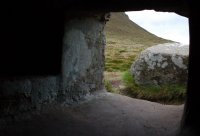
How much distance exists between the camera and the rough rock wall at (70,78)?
14.9ft

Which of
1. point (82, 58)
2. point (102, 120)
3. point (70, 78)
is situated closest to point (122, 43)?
point (82, 58)

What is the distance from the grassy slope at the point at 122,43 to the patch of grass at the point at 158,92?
244 centimetres

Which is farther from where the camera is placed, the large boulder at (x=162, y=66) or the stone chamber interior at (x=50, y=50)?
the large boulder at (x=162, y=66)

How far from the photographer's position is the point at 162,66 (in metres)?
7.69

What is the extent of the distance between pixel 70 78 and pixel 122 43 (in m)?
8.36

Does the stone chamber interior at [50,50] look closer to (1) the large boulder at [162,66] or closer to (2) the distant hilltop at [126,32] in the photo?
(1) the large boulder at [162,66]

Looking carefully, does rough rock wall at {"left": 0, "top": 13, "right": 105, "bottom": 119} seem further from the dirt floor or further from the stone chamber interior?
the dirt floor

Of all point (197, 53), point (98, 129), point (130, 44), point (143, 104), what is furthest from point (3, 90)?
point (130, 44)

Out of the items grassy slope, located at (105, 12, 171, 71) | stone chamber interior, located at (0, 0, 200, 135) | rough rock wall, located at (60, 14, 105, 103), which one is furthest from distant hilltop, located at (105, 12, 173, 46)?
stone chamber interior, located at (0, 0, 200, 135)

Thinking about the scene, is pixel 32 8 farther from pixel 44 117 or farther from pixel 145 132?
pixel 145 132

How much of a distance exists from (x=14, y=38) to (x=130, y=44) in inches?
347

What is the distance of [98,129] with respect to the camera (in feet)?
15.0

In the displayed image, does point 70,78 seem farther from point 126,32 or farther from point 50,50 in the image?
point 126,32

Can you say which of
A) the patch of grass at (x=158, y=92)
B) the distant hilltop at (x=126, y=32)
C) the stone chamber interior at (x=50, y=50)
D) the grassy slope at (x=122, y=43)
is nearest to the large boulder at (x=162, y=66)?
the patch of grass at (x=158, y=92)
